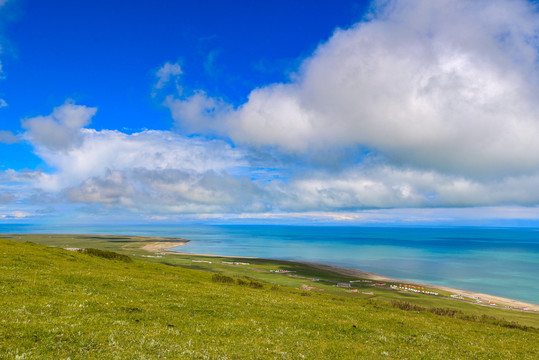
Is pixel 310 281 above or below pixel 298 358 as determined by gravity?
below

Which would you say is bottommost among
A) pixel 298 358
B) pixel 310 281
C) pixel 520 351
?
pixel 310 281

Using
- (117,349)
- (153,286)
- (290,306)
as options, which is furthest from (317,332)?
(153,286)

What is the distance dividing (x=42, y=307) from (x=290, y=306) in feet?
58.7

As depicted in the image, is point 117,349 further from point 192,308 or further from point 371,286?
point 371,286

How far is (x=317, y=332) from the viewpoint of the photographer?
18906 millimetres

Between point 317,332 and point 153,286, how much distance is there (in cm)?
1592

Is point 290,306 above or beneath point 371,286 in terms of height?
above

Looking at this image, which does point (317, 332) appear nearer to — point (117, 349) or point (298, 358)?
point (298, 358)

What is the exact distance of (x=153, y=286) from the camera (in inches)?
1065

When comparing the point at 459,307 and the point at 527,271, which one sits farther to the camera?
the point at 527,271

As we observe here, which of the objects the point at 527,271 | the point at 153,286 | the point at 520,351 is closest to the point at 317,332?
the point at 520,351

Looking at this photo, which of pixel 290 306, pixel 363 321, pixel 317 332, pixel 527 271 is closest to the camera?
pixel 317 332

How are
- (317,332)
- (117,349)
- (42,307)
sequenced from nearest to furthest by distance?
(117,349), (42,307), (317,332)

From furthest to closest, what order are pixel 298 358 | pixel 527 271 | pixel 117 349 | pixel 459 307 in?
1. pixel 527 271
2. pixel 459 307
3. pixel 298 358
4. pixel 117 349
